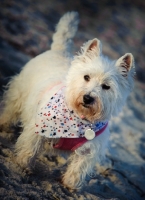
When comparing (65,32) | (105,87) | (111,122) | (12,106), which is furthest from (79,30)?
(105,87)

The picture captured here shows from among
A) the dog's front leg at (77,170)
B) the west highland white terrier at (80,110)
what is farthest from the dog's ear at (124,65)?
the dog's front leg at (77,170)

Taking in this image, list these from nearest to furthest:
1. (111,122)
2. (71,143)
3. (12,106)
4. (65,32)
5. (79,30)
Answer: (71,143)
(12,106)
(65,32)
(111,122)
(79,30)

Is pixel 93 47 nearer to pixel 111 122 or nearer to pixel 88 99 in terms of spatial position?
pixel 88 99

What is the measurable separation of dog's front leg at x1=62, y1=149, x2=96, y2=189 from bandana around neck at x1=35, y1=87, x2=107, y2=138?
0.28 meters

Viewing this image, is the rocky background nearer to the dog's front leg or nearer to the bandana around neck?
the dog's front leg

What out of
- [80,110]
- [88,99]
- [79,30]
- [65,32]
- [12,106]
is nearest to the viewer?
[88,99]

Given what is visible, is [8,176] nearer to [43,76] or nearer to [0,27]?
[43,76]

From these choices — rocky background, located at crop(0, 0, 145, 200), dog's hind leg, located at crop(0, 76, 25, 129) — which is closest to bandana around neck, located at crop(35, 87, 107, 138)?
rocky background, located at crop(0, 0, 145, 200)

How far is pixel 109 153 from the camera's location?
4969 mm

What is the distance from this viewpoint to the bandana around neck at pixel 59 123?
3576 mm

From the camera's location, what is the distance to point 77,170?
367cm

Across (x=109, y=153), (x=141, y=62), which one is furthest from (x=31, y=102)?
(x=141, y=62)

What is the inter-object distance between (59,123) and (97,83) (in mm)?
589

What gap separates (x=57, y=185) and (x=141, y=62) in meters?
8.36
